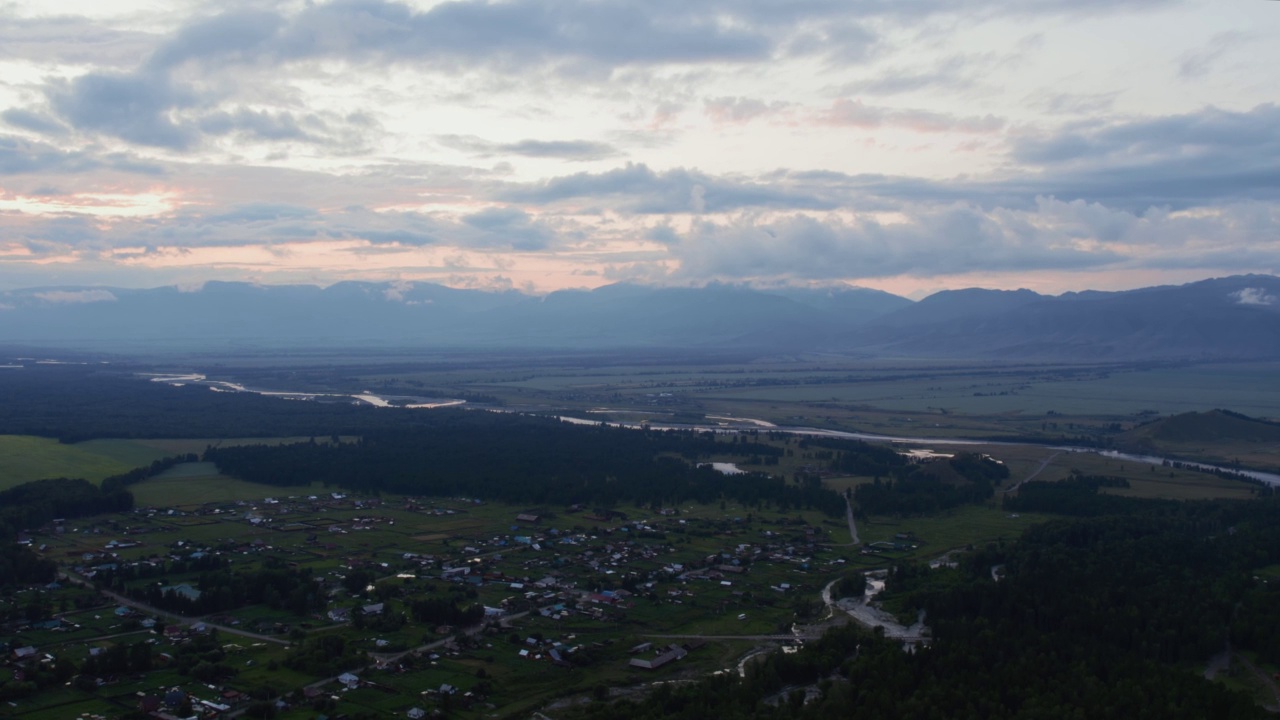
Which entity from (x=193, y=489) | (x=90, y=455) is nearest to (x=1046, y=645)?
(x=193, y=489)

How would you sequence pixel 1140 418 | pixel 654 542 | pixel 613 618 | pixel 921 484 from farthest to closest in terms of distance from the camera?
pixel 1140 418 < pixel 921 484 < pixel 654 542 < pixel 613 618

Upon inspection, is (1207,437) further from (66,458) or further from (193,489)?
(66,458)

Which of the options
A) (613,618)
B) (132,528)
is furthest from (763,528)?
(132,528)

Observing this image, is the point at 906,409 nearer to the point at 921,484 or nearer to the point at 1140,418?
the point at 1140,418

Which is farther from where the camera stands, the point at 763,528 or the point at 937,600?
the point at 763,528

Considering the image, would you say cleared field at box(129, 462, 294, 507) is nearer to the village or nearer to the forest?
the forest

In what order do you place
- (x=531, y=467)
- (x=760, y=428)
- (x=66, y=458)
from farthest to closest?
(x=760, y=428), (x=66, y=458), (x=531, y=467)

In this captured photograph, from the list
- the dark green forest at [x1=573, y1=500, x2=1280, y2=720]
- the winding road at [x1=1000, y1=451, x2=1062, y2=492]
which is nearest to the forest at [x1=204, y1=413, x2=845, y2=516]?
the winding road at [x1=1000, y1=451, x2=1062, y2=492]
